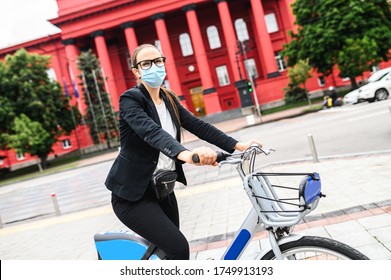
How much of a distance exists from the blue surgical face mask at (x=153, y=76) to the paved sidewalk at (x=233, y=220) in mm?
1585

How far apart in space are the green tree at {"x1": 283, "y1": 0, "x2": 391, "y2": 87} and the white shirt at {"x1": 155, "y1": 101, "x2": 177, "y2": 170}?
27.5 metres

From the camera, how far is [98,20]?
133 feet

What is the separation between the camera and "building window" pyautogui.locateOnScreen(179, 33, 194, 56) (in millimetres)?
45766

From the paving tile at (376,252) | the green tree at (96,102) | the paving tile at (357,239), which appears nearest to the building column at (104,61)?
the green tree at (96,102)

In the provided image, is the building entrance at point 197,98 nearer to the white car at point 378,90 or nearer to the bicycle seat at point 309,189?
the white car at point 378,90

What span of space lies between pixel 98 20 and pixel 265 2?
19.6 metres

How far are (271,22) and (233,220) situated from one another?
43.4m

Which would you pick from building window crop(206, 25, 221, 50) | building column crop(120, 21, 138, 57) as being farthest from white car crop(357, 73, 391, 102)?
building window crop(206, 25, 221, 50)

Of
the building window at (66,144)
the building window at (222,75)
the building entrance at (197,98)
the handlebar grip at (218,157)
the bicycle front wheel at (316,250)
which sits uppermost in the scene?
the building window at (222,75)

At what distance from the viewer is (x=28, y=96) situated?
38.3m

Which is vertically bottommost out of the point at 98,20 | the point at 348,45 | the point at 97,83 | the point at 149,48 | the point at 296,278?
the point at 296,278

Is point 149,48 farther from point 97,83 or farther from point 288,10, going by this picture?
point 288,10

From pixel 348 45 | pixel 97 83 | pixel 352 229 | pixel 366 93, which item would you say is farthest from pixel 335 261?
pixel 97 83

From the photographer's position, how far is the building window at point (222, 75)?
150 feet
